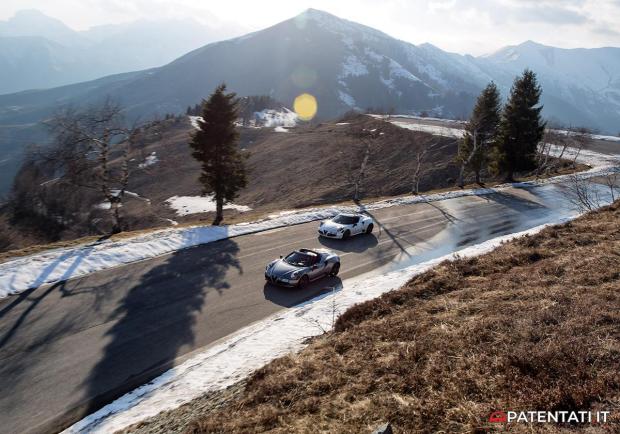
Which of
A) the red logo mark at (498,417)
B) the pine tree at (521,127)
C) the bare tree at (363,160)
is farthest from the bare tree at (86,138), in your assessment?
the pine tree at (521,127)

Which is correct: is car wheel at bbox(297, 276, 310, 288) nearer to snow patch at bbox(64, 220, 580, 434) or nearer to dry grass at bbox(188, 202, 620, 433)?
snow patch at bbox(64, 220, 580, 434)

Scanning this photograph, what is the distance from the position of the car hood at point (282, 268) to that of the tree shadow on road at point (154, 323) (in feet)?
7.23

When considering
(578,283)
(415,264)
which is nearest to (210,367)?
(578,283)

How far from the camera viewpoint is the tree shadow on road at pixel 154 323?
1148 centimetres

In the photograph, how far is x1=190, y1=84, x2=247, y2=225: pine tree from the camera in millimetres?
31156

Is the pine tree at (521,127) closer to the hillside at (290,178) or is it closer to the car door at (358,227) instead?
the hillside at (290,178)

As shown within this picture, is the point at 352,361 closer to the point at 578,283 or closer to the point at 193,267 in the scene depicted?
the point at 578,283

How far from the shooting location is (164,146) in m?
→ 98.5

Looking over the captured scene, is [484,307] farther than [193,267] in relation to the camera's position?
No

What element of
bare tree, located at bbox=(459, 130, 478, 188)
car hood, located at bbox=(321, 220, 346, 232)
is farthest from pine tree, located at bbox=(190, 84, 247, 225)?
bare tree, located at bbox=(459, 130, 478, 188)

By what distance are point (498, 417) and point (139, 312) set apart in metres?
12.8

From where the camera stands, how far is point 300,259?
62.1ft

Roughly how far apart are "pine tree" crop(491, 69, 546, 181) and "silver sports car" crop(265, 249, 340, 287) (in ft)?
123

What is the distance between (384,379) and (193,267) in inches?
549
